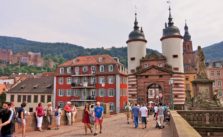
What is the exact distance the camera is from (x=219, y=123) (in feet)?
59.3

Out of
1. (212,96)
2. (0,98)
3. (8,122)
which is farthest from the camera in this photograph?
(0,98)

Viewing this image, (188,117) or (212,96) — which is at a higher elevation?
(212,96)

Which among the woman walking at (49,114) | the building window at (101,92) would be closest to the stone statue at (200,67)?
the woman walking at (49,114)

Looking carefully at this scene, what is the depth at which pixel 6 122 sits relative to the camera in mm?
8492

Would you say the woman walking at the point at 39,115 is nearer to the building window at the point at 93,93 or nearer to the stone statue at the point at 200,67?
the stone statue at the point at 200,67

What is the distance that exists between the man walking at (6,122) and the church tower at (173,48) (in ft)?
134

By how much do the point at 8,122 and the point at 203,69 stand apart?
19923mm

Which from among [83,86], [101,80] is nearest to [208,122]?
[101,80]

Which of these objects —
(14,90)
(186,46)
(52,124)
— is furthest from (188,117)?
(186,46)

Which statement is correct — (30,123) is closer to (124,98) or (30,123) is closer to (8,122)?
(8,122)

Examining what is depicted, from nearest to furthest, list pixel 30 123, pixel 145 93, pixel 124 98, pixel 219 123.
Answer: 1. pixel 30 123
2. pixel 219 123
3. pixel 145 93
4. pixel 124 98

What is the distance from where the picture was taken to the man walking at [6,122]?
27.9 feet

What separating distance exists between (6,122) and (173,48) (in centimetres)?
4235

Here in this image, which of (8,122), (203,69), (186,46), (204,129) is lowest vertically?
(204,129)
